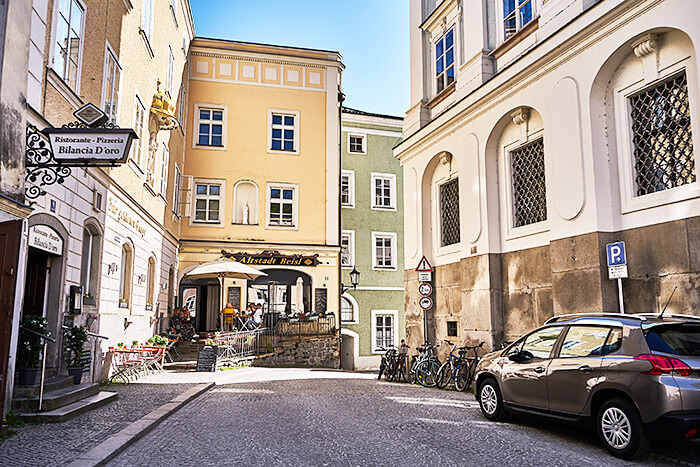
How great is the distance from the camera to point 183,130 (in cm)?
2659

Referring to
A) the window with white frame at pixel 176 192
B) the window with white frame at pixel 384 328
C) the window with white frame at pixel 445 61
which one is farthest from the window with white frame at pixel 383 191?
the window with white frame at pixel 445 61

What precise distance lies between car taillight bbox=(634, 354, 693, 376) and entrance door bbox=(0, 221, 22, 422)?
285 inches

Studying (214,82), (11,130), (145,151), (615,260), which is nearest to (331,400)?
(615,260)

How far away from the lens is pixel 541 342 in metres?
8.26

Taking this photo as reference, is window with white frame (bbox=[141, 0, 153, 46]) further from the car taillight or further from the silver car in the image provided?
the car taillight

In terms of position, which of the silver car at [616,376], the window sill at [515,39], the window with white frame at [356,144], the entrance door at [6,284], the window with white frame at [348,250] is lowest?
the silver car at [616,376]

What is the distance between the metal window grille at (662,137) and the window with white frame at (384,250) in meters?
24.8

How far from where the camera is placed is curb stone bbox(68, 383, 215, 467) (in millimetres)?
6168

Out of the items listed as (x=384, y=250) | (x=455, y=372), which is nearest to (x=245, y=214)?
(x=384, y=250)

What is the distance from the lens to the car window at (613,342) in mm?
6859

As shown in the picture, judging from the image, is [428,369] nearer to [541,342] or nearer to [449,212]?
[449,212]

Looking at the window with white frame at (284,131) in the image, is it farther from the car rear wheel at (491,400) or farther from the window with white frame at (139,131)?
the car rear wheel at (491,400)

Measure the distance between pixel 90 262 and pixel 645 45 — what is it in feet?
37.8

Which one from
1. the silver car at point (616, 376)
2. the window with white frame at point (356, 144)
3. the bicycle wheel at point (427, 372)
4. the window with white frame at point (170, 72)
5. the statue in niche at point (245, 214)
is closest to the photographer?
the silver car at point (616, 376)
